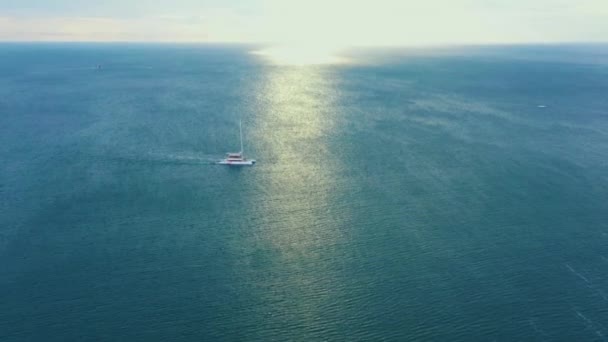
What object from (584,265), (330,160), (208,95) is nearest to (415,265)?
(584,265)

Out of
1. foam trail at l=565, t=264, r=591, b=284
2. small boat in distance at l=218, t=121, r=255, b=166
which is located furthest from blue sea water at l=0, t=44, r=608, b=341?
small boat in distance at l=218, t=121, r=255, b=166

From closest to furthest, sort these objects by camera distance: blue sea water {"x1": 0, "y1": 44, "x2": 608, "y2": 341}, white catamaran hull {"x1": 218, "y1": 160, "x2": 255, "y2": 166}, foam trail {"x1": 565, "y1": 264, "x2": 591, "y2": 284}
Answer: blue sea water {"x1": 0, "y1": 44, "x2": 608, "y2": 341}, foam trail {"x1": 565, "y1": 264, "x2": 591, "y2": 284}, white catamaran hull {"x1": 218, "y1": 160, "x2": 255, "y2": 166}

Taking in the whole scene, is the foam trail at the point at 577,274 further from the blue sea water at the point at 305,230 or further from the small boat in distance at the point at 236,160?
the small boat in distance at the point at 236,160

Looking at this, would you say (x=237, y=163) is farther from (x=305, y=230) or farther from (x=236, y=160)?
(x=305, y=230)

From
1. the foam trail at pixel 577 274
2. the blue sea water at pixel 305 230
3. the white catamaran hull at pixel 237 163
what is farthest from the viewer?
the white catamaran hull at pixel 237 163

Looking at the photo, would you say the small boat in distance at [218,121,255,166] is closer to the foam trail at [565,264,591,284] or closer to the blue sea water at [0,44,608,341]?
the blue sea water at [0,44,608,341]

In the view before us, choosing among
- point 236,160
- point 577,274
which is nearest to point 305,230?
point 236,160

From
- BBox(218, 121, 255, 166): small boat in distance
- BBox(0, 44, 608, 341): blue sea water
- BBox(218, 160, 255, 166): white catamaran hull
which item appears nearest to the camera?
BBox(0, 44, 608, 341): blue sea water

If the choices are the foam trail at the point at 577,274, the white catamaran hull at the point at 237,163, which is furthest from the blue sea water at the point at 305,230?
the white catamaran hull at the point at 237,163
